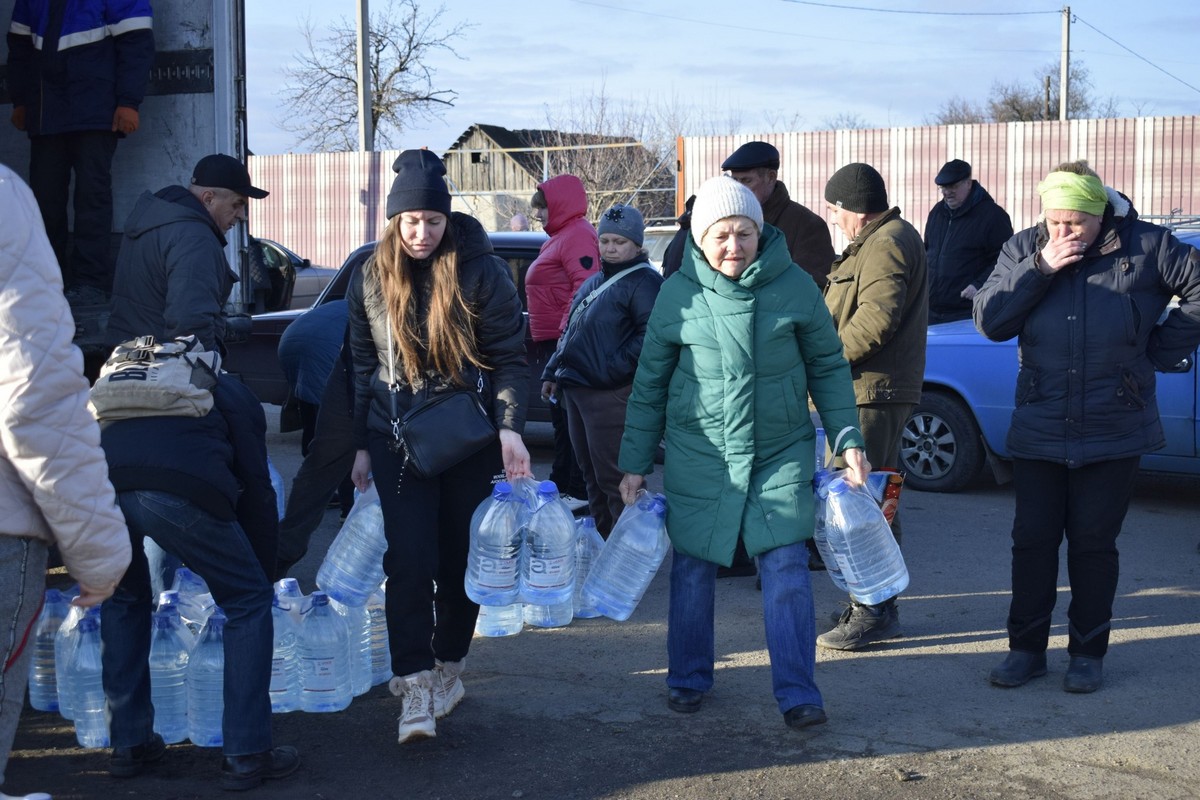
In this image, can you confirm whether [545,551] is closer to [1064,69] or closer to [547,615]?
[547,615]

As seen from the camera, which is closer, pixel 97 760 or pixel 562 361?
pixel 97 760

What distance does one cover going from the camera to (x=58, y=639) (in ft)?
15.5

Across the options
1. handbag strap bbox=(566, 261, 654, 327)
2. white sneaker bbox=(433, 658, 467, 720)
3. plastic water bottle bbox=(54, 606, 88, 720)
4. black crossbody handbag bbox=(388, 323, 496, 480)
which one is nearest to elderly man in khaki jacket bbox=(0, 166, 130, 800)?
black crossbody handbag bbox=(388, 323, 496, 480)

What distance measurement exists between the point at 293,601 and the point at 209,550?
2.91ft

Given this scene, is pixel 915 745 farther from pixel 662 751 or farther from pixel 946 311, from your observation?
pixel 946 311

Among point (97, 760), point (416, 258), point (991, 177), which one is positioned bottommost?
point (97, 760)

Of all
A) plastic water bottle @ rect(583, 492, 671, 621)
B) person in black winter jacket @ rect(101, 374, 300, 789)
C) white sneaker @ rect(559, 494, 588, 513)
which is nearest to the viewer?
person in black winter jacket @ rect(101, 374, 300, 789)

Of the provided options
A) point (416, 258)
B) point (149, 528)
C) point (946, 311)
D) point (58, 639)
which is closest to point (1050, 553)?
point (416, 258)

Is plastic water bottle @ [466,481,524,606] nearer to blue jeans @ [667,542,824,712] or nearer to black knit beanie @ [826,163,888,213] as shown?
blue jeans @ [667,542,824,712]

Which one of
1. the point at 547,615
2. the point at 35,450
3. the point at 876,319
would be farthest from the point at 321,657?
the point at 876,319

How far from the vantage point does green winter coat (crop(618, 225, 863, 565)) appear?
457 cm

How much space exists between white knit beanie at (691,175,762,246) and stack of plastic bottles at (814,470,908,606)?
100cm

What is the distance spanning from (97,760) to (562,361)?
3.15 meters

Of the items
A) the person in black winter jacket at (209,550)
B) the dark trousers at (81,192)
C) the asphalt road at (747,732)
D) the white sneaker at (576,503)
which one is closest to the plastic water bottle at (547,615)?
the asphalt road at (747,732)
